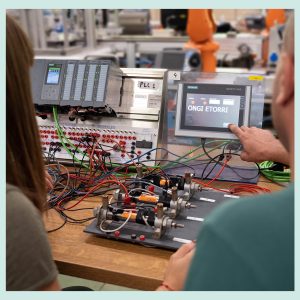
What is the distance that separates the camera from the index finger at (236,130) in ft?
5.35

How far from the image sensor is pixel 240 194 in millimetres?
1498

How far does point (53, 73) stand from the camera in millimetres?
1831

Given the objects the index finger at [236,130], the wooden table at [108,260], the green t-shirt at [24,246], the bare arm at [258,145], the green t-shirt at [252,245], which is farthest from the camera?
the index finger at [236,130]

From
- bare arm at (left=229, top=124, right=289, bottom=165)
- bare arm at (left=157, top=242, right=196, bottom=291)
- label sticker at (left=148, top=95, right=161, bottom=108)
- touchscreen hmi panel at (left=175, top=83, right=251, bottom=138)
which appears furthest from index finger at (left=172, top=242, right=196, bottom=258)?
label sticker at (left=148, top=95, right=161, bottom=108)

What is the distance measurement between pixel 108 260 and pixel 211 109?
0.86 m

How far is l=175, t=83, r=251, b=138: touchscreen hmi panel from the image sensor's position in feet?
5.50

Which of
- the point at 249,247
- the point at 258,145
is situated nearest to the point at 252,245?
the point at 249,247

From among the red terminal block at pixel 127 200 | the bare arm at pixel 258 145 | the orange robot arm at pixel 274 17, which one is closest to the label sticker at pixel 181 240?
the red terminal block at pixel 127 200

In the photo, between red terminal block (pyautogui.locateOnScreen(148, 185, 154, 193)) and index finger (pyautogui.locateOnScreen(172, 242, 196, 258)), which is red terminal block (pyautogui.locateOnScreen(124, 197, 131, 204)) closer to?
red terminal block (pyautogui.locateOnScreen(148, 185, 154, 193))

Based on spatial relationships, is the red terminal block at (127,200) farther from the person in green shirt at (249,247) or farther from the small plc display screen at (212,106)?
the person in green shirt at (249,247)

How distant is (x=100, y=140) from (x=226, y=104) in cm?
59

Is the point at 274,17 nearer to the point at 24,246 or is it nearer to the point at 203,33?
the point at 203,33

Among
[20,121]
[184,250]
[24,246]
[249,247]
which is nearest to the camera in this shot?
[249,247]

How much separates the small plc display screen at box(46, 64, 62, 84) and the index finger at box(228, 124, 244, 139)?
→ 83 cm
